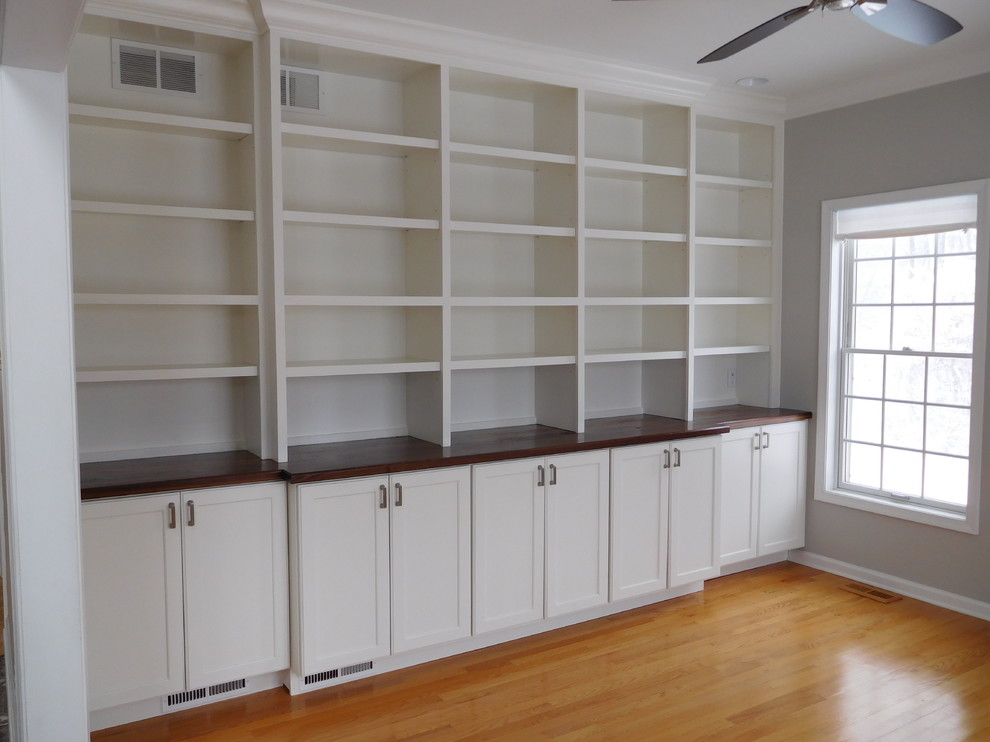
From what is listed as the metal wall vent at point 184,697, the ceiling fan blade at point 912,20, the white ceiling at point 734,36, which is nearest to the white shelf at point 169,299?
the white ceiling at point 734,36

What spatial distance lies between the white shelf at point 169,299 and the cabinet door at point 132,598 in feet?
2.41

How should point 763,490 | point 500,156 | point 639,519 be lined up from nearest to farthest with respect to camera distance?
1. point 500,156
2. point 639,519
3. point 763,490

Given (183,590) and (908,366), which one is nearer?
(183,590)

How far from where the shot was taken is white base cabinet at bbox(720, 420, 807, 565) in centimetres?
436

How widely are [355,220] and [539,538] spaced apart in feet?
5.38

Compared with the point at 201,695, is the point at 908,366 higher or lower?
higher

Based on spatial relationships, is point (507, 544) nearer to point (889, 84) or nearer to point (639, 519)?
point (639, 519)

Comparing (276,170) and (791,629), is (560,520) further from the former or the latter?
(276,170)

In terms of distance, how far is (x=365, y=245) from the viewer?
3707 mm

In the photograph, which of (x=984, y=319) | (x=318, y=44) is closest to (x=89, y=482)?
(x=318, y=44)

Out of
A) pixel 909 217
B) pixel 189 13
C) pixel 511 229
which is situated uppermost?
pixel 189 13

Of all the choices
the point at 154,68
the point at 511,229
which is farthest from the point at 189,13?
the point at 511,229

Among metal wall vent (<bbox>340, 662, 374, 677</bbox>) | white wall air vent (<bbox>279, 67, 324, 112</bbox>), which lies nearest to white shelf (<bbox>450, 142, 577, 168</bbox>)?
white wall air vent (<bbox>279, 67, 324, 112</bbox>)

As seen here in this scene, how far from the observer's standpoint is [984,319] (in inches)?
150
